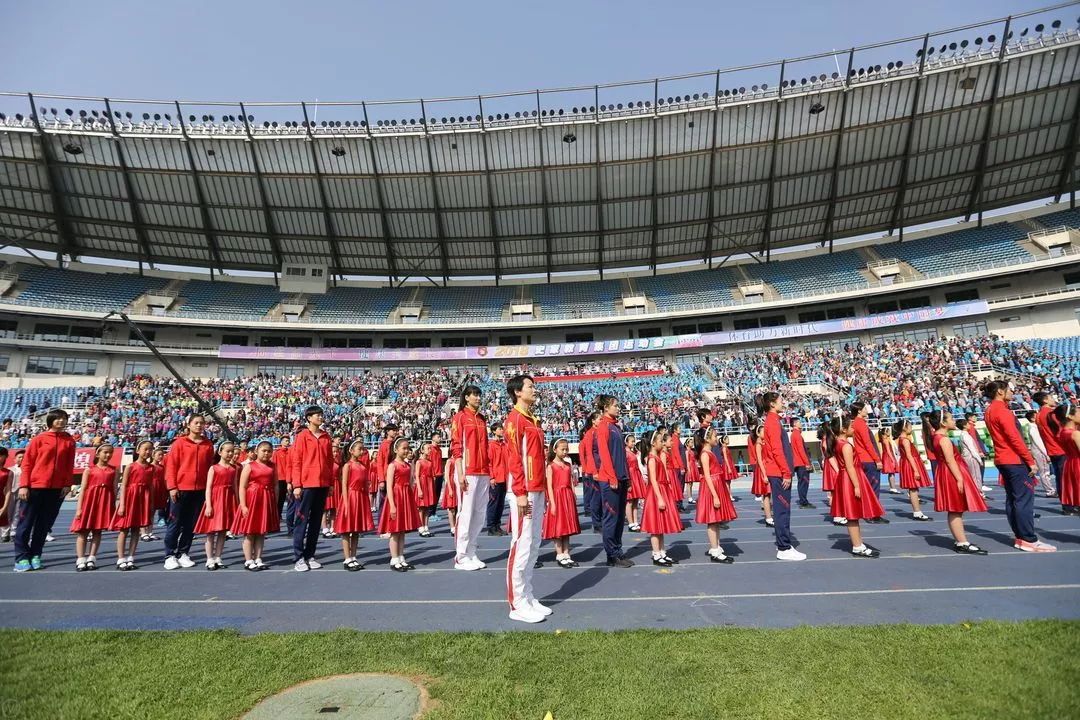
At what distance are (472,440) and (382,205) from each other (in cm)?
3472

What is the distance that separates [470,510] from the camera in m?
6.86

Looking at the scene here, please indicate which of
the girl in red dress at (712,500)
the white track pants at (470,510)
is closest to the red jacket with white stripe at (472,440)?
the white track pants at (470,510)

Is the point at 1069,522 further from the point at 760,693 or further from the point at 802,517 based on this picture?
the point at 760,693

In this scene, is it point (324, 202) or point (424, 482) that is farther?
point (324, 202)

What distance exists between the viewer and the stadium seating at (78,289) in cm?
3481

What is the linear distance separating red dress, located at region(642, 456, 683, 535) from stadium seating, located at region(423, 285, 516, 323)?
109 feet

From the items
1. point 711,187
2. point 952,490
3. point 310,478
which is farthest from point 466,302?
point 952,490

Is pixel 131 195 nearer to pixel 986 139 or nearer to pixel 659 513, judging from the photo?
pixel 659 513

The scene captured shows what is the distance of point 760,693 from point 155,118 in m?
43.7

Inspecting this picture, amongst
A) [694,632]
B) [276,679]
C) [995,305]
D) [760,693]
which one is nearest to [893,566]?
[694,632]

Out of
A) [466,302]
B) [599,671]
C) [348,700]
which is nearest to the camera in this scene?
[348,700]

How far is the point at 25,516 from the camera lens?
755 cm

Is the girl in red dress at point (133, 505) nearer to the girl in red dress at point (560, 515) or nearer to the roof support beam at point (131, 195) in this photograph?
the girl in red dress at point (560, 515)

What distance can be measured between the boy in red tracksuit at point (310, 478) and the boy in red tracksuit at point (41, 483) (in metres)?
3.41
